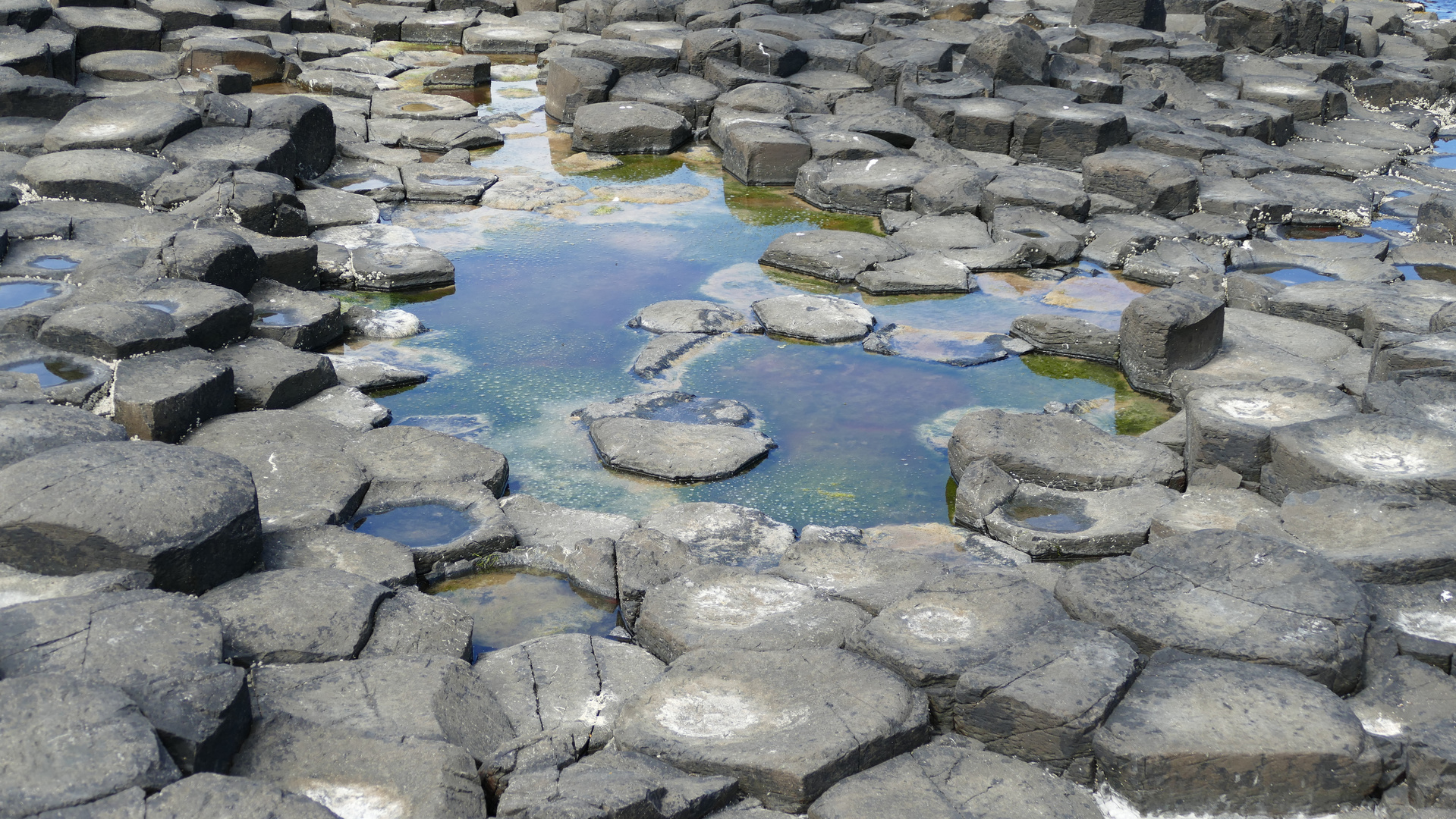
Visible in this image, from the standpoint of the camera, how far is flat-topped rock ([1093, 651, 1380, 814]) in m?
2.85

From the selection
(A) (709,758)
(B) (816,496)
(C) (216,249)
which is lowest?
(B) (816,496)

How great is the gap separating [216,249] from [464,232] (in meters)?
2.12

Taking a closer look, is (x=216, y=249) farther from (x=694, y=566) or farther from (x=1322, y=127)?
(x=1322, y=127)

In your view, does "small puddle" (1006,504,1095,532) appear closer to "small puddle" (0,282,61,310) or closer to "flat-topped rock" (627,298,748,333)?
"flat-topped rock" (627,298,748,333)

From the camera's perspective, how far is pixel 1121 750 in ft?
9.43

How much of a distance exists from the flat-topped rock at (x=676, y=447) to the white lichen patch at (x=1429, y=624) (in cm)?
239

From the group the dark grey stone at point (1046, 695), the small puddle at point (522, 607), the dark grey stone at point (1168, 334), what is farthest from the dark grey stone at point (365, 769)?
the dark grey stone at point (1168, 334)

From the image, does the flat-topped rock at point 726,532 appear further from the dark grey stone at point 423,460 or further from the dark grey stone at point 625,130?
the dark grey stone at point 625,130

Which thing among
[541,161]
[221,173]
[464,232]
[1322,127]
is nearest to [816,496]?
[464,232]

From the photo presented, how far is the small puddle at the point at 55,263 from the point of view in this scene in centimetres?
558

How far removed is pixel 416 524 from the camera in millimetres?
4324

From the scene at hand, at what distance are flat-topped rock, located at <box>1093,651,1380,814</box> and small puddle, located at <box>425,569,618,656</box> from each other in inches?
66.7

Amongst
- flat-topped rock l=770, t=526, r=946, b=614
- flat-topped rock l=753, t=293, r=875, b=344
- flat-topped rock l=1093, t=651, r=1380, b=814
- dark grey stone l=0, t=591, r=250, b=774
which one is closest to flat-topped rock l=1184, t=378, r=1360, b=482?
flat-topped rock l=770, t=526, r=946, b=614

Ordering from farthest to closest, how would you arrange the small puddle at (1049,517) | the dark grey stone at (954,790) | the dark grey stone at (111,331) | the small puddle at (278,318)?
1. the small puddle at (278,318)
2. the dark grey stone at (111,331)
3. the small puddle at (1049,517)
4. the dark grey stone at (954,790)
